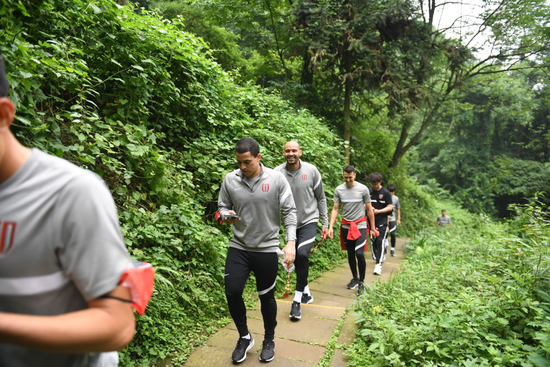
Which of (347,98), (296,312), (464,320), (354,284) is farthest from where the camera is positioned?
(347,98)

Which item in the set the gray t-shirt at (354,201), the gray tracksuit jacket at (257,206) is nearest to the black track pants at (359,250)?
the gray t-shirt at (354,201)

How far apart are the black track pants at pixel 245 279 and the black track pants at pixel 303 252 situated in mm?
1219

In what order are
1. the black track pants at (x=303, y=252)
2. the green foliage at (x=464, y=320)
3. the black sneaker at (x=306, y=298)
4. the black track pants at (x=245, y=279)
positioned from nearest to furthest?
the green foliage at (x=464, y=320)
the black track pants at (x=245, y=279)
the black track pants at (x=303, y=252)
the black sneaker at (x=306, y=298)

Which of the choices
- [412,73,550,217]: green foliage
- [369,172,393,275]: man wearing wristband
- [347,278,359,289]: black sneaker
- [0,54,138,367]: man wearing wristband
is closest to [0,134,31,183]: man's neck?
[0,54,138,367]: man wearing wristband

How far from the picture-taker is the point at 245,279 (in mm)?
3268

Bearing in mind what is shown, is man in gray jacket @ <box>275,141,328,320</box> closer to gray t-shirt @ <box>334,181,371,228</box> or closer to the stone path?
the stone path

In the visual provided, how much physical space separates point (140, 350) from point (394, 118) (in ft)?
36.1

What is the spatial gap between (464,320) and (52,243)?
3.49 metres

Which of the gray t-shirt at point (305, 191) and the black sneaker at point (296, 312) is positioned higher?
the gray t-shirt at point (305, 191)

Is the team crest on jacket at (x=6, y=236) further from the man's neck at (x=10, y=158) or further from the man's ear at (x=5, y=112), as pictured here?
the man's ear at (x=5, y=112)

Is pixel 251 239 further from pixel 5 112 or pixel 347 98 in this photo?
pixel 347 98

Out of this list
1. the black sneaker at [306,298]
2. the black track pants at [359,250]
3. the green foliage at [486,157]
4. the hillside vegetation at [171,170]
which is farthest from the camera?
the green foliage at [486,157]

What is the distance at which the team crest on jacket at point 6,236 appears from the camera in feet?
2.89

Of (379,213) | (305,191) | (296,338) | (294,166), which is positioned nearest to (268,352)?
(296,338)
